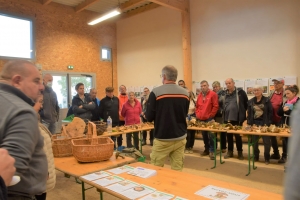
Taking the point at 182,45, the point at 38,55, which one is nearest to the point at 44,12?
the point at 38,55

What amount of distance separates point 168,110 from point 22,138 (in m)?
1.92

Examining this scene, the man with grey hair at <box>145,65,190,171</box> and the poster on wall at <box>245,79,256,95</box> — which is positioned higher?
the poster on wall at <box>245,79,256,95</box>

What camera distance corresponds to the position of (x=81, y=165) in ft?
7.63

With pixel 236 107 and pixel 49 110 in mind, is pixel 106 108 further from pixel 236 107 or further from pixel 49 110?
pixel 236 107

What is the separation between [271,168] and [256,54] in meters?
3.41

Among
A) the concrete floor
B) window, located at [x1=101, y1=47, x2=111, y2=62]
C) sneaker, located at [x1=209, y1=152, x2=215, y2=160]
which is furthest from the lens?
window, located at [x1=101, y1=47, x2=111, y2=62]

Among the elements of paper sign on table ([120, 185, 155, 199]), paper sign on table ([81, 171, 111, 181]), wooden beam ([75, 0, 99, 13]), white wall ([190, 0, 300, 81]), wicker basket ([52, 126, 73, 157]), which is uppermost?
wooden beam ([75, 0, 99, 13])

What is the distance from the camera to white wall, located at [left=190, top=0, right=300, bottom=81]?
6.19 metres

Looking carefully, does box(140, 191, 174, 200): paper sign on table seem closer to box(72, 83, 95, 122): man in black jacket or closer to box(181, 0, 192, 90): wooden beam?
box(72, 83, 95, 122): man in black jacket

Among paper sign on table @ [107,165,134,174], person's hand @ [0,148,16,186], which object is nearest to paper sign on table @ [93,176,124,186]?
paper sign on table @ [107,165,134,174]

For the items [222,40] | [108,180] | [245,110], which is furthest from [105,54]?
[108,180]

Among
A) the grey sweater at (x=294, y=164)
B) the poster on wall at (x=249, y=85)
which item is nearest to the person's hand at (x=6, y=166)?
the grey sweater at (x=294, y=164)

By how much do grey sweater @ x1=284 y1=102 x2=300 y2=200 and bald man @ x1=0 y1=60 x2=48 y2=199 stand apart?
0.84 metres

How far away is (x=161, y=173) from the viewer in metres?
2.06
